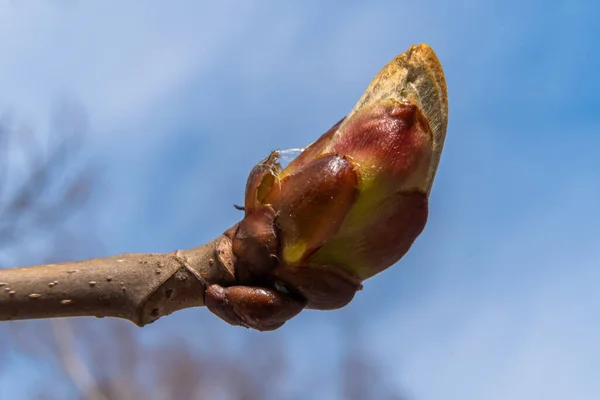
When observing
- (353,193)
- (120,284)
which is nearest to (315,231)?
(353,193)

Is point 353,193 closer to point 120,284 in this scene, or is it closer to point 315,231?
point 315,231

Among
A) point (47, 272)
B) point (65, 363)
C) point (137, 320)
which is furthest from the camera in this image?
point (65, 363)

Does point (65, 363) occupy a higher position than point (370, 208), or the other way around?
point (65, 363)

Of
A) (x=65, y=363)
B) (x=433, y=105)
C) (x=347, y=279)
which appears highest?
(x=65, y=363)

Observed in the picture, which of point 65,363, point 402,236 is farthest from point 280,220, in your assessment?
point 65,363

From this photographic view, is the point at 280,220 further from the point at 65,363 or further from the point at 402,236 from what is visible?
the point at 65,363

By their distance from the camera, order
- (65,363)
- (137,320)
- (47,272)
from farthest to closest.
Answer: (65,363), (137,320), (47,272)

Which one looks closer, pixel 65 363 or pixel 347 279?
pixel 347 279
